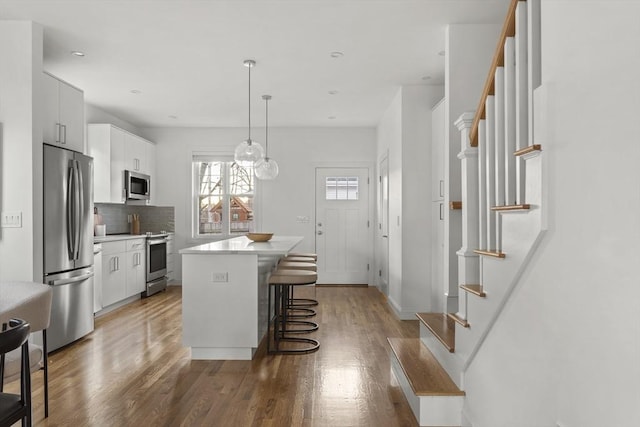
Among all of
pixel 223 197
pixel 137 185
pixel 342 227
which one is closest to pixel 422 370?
pixel 342 227

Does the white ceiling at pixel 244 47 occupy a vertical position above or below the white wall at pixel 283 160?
above

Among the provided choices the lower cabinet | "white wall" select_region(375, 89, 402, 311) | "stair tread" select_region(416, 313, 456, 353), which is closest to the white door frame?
"white wall" select_region(375, 89, 402, 311)

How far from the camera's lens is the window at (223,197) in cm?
791

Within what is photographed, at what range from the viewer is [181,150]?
781cm

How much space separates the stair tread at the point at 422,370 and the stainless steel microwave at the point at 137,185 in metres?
4.57

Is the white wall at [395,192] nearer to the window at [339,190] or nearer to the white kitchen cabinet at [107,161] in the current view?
the window at [339,190]

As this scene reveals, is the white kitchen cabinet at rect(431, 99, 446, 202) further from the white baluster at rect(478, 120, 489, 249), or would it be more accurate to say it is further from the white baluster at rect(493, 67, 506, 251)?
the white baluster at rect(493, 67, 506, 251)

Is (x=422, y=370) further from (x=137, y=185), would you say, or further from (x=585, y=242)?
(x=137, y=185)

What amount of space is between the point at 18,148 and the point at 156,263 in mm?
3494

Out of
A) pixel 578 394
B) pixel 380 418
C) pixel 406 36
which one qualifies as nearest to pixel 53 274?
pixel 380 418

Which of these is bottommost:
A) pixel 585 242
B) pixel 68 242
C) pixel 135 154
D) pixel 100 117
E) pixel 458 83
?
pixel 68 242

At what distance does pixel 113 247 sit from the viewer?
570cm

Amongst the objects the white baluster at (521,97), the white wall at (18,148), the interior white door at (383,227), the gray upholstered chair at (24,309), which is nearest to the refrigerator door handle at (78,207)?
the white wall at (18,148)

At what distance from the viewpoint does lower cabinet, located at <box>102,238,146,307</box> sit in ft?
18.2
